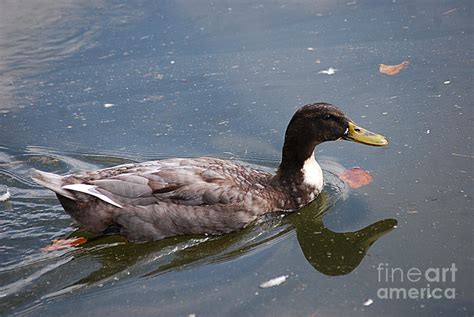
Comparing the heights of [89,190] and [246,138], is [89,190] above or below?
above

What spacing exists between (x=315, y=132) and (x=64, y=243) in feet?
7.40

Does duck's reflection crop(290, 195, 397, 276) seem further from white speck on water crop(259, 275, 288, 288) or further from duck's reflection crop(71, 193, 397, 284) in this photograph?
white speck on water crop(259, 275, 288, 288)

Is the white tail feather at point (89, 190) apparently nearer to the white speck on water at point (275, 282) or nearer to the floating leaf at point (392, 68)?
the white speck on water at point (275, 282)

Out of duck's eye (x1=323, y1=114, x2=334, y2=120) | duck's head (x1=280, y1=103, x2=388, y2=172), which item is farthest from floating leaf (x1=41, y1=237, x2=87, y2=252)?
duck's eye (x1=323, y1=114, x2=334, y2=120)

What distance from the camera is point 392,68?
27.0 feet

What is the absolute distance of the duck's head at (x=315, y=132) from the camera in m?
6.39

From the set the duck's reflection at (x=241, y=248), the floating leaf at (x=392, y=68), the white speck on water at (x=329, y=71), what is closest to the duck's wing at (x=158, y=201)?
the duck's reflection at (x=241, y=248)

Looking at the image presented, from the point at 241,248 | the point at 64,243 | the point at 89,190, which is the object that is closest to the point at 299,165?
the point at 241,248

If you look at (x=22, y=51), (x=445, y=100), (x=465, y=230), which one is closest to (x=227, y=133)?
(x=445, y=100)

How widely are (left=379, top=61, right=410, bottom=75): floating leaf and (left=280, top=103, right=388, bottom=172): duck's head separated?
6.19 ft

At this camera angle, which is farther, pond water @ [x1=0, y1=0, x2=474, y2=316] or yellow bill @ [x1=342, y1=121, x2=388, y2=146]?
yellow bill @ [x1=342, y1=121, x2=388, y2=146]

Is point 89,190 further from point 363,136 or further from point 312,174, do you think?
point 363,136

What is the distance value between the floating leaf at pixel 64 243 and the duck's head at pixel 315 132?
6.01ft

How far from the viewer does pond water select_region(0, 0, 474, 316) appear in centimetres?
526
